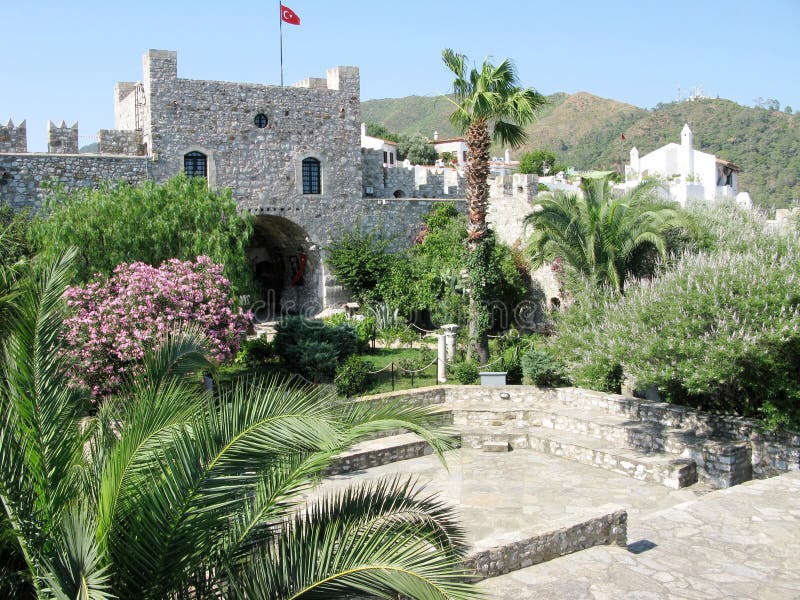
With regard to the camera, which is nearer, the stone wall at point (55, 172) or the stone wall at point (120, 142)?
the stone wall at point (55, 172)

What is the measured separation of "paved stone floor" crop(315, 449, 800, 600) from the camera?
7551 mm

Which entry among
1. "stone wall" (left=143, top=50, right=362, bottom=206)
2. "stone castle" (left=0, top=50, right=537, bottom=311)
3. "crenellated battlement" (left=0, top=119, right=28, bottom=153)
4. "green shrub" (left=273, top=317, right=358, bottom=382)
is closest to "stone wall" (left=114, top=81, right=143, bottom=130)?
"stone castle" (left=0, top=50, right=537, bottom=311)

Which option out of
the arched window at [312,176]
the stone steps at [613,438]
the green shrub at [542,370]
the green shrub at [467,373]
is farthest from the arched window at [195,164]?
the green shrub at [542,370]

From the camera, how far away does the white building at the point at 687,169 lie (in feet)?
106

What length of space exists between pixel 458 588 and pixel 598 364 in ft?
33.7

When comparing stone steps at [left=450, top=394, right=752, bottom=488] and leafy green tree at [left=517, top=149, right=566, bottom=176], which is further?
leafy green tree at [left=517, top=149, right=566, bottom=176]

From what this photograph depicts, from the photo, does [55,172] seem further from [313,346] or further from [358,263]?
[313,346]

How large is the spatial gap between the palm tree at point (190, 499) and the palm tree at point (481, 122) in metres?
11.9

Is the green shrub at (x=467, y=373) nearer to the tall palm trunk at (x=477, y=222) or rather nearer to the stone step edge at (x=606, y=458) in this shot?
the tall palm trunk at (x=477, y=222)

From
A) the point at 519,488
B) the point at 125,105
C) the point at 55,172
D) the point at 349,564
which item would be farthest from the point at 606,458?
the point at 125,105

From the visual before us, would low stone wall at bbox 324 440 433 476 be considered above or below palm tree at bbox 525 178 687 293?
below

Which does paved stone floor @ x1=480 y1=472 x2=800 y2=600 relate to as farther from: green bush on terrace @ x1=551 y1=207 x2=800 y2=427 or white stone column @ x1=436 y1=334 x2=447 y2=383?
white stone column @ x1=436 y1=334 x2=447 y2=383

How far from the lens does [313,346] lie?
54.3 ft

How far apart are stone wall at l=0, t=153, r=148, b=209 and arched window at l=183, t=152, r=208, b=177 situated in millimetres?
1147
